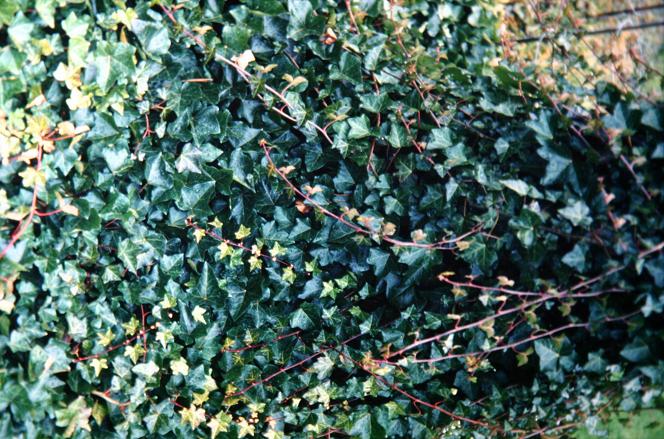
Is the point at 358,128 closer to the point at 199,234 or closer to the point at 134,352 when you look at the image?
the point at 199,234

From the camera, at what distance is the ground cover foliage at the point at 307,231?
6.66 feet

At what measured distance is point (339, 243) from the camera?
2348mm

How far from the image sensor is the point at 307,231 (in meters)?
2.36

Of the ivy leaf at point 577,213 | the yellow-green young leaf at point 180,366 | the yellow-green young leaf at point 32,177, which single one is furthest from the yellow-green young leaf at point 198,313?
the ivy leaf at point 577,213

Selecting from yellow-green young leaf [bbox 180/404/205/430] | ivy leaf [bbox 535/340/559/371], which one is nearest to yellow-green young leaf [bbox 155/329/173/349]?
yellow-green young leaf [bbox 180/404/205/430]

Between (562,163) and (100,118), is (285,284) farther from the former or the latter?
(562,163)

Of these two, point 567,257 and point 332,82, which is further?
point 332,82

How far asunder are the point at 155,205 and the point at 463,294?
1.13 metres

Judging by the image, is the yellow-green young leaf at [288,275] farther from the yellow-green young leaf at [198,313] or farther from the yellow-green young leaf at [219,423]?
the yellow-green young leaf at [219,423]

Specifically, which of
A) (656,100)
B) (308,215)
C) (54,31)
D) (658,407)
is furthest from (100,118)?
(658,407)

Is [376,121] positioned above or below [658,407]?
above

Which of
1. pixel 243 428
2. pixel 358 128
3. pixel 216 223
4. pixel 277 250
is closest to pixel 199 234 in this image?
pixel 216 223

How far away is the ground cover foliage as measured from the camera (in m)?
2.03

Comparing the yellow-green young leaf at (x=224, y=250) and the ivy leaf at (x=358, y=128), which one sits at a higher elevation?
the ivy leaf at (x=358, y=128)
